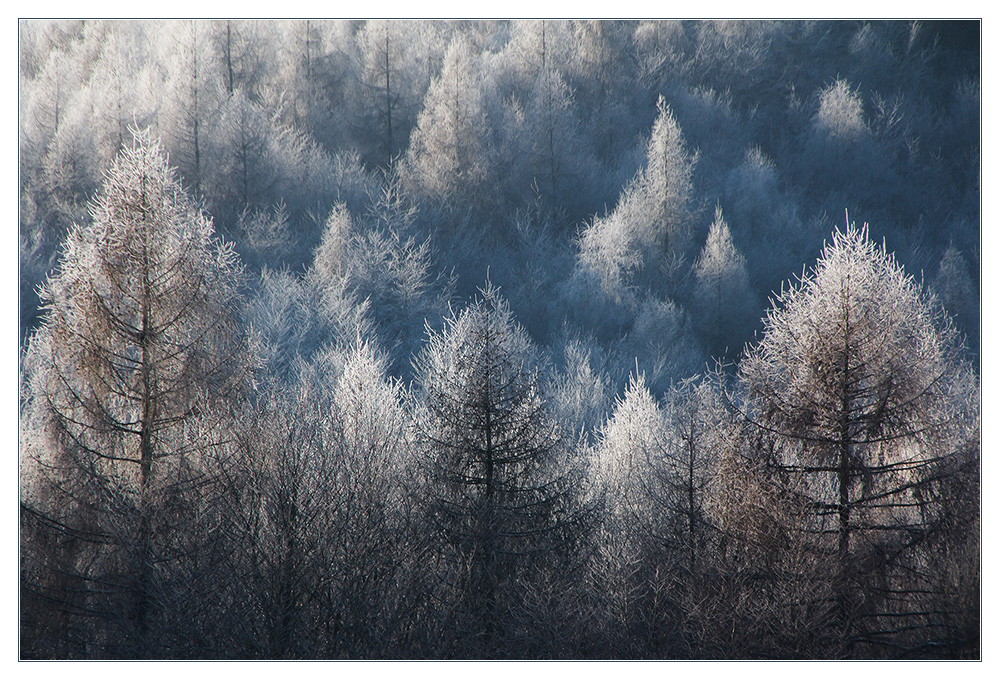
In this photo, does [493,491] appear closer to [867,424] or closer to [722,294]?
[867,424]

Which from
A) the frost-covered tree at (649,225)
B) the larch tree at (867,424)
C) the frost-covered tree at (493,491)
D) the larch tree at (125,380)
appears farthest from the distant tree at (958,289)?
the frost-covered tree at (649,225)

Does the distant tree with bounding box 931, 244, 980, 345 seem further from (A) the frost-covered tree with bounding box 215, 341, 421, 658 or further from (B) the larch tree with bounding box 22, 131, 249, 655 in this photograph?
(B) the larch tree with bounding box 22, 131, 249, 655

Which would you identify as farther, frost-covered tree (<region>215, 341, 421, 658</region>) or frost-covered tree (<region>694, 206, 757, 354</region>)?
frost-covered tree (<region>694, 206, 757, 354</region>)

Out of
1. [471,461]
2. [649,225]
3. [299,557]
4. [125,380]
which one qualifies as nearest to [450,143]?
[649,225]

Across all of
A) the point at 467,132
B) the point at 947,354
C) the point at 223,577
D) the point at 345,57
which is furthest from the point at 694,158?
the point at 223,577

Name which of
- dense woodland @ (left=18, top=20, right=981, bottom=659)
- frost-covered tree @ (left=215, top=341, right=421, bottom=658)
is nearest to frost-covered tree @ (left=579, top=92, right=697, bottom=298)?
dense woodland @ (left=18, top=20, right=981, bottom=659)

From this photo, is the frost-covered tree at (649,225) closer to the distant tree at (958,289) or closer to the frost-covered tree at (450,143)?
the frost-covered tree at (450,143)
